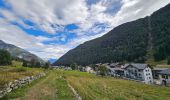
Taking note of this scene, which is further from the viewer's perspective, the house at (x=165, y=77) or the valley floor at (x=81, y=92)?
the house at (x=165, y=77)

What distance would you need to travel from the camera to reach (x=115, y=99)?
21.4m

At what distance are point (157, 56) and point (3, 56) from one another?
14828 cm

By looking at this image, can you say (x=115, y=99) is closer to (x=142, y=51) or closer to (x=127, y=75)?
(x=127, y=75)

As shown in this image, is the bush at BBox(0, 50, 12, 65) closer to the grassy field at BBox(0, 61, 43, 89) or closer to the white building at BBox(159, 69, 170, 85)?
the grassy field at BBox(0, 61, 43, 89)

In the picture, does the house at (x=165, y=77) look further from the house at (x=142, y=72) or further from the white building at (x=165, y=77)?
the house at (x=142, y=72)

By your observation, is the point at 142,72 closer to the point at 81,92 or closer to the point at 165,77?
the point at 165,77

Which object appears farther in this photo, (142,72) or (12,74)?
(142,72)

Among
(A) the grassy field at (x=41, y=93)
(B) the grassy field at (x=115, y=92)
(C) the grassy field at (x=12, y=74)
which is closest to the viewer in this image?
(A) the grassy field at (x=41, y=93)

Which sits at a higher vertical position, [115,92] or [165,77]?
[115,92]

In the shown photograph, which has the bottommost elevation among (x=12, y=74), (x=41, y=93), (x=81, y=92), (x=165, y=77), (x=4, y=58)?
(x=165, y=77)

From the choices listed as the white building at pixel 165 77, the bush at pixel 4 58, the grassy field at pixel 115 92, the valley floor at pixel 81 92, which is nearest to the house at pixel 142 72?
the white building at pixel 165 77

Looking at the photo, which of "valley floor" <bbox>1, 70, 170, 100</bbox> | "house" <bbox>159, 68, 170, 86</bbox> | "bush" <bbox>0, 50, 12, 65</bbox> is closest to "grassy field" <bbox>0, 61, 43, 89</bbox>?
"valley floor" <bbox>1, 70, 170, 100</bbox>

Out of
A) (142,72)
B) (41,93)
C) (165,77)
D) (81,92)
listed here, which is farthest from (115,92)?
(142,72)

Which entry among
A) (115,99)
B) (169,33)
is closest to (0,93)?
(115,99)
